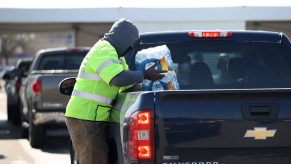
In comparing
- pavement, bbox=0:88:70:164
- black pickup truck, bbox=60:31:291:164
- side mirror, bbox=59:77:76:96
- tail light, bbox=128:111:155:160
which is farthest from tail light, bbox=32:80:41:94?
tail light, bbox=128:111:155:160

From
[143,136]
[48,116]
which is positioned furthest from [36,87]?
[143,136]

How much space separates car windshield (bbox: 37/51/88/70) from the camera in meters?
13.1

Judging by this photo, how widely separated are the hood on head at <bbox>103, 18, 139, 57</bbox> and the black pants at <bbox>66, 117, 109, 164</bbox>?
0.59m

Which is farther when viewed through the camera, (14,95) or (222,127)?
(14,95)

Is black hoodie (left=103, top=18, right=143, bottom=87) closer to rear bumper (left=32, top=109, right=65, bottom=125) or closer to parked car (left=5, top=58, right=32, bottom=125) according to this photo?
rear bumper (left=32, top=109, right=65, bottom=125)

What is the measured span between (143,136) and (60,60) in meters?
9.10

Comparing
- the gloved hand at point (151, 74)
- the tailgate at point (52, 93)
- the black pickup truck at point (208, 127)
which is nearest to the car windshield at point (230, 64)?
the gloved hand at point (151, 74)

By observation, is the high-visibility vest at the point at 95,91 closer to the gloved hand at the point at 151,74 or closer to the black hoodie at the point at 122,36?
the black hoodie at the point at 122,36

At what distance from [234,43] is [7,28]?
1573 centimetres

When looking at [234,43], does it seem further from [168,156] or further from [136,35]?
[168,156]

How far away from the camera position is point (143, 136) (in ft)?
13.9

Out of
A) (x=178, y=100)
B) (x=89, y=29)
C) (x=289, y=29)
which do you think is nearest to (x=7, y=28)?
(x=89, y=29)

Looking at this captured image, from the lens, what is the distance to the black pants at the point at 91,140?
17.0ft

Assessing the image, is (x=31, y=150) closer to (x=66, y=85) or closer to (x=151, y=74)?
(x=66, y=85)
